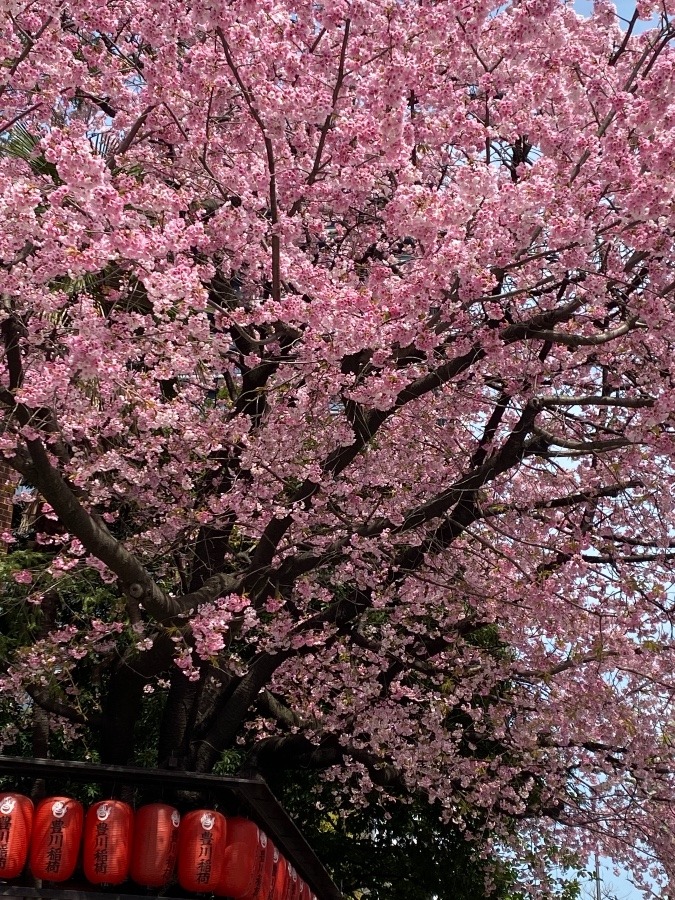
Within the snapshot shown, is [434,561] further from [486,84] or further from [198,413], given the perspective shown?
[486,84]

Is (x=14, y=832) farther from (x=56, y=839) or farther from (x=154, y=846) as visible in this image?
(x=154, y=846)

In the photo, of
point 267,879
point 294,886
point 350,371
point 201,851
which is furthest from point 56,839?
point 350,371

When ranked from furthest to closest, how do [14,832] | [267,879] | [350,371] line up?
[267,879] < [14,832] < [350,371]

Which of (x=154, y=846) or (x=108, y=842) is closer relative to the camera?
(x=108, y=842)

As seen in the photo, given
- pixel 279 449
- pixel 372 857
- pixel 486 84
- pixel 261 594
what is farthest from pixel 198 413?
pixel 372 857

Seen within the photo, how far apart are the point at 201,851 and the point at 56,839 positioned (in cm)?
107

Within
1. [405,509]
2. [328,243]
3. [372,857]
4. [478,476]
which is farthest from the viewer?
[372,857]

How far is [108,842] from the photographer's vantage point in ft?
23.5

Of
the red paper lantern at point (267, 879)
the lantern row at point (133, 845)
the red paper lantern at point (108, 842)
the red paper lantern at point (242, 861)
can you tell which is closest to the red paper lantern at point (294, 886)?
the red paper lantern at point (267, 879)

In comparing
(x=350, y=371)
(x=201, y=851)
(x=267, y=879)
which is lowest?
(x=267, y=879)

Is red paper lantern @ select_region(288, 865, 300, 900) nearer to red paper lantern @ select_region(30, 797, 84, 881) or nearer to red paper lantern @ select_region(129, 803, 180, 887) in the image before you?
red paper lantern @ select_region(129, 803, 180, 887)

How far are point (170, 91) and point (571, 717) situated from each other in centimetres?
628

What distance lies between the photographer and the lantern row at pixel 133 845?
705 cm

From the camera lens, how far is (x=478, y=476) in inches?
289
